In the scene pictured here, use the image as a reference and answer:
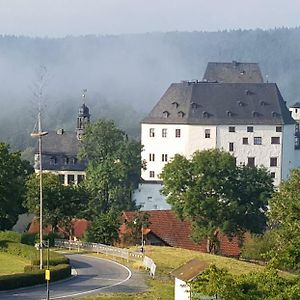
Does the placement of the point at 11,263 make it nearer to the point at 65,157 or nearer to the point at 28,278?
the point at 28,278

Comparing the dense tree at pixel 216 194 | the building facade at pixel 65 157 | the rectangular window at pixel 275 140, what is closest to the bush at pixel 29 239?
the dense tree at pixel 216 194

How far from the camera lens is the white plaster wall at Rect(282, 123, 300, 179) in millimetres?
129000

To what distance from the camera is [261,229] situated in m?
88.2

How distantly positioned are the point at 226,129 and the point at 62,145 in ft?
86.7

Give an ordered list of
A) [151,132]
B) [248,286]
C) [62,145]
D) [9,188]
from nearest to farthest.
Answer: [248,286]
[9,188]
[151,132]
[62,145]

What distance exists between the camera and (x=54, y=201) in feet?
276

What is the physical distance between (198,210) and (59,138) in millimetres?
61265

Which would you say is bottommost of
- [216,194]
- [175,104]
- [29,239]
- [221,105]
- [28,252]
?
[28,252]

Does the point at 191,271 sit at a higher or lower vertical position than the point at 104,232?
higher

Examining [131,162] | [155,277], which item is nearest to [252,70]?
[131,162]

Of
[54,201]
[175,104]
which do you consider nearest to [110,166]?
[175,104]

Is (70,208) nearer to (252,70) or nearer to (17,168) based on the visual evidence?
(17,168)

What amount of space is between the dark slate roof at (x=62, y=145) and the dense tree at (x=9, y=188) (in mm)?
52535

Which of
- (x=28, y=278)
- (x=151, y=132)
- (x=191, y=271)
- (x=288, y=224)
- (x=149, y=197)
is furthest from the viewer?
(x=151, y=132)
